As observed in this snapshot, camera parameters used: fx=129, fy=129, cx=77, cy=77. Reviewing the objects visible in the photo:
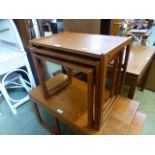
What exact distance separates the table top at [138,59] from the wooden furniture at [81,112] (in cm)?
30

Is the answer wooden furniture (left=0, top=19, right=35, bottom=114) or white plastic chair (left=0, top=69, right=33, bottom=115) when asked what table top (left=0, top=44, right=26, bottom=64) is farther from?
white plastic chair (left=0, top=69, right=33, bottom=115)

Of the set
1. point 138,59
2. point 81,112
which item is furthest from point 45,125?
point 138,59

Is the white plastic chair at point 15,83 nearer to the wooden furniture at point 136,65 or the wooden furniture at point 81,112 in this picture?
the wooden furniture at point 81,112

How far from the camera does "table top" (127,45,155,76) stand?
1.23 metres

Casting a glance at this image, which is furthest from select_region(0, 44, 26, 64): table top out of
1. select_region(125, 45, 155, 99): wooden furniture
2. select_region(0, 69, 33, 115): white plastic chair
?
select_region(125, 45, 155, 99): wooden furniture

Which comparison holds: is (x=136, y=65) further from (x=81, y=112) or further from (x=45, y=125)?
(x=45, y=125)

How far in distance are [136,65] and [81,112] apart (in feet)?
2.46

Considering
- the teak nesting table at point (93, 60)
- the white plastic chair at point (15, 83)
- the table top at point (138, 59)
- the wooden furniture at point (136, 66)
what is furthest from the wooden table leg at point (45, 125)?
the table top at point (138, 59)

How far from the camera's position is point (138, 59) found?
1459mm
